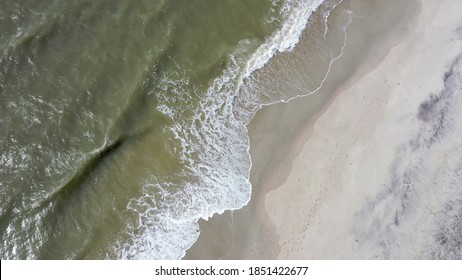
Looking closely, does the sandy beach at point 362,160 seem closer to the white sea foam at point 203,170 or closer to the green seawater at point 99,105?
the white sea foam at point 203,170

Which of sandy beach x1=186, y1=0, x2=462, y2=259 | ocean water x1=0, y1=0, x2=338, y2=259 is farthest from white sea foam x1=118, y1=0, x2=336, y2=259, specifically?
sandy beach x1=186, y1=0, x2=462, y2=259

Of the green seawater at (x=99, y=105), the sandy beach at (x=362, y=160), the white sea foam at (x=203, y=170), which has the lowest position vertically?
the sandy beach at (x=362, y=160)

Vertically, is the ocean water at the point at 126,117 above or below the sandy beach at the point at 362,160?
above

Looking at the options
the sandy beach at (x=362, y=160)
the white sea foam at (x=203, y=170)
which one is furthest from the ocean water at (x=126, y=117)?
the sandy beach at (x=362, y=160)

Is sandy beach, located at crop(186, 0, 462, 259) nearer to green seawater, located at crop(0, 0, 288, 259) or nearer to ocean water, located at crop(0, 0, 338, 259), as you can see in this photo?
ocean water, located at crop(0, 0, 338, 259)

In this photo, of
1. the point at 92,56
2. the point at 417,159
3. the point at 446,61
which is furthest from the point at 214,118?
the point at 446,61

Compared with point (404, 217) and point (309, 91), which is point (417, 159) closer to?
point (404, 217)
